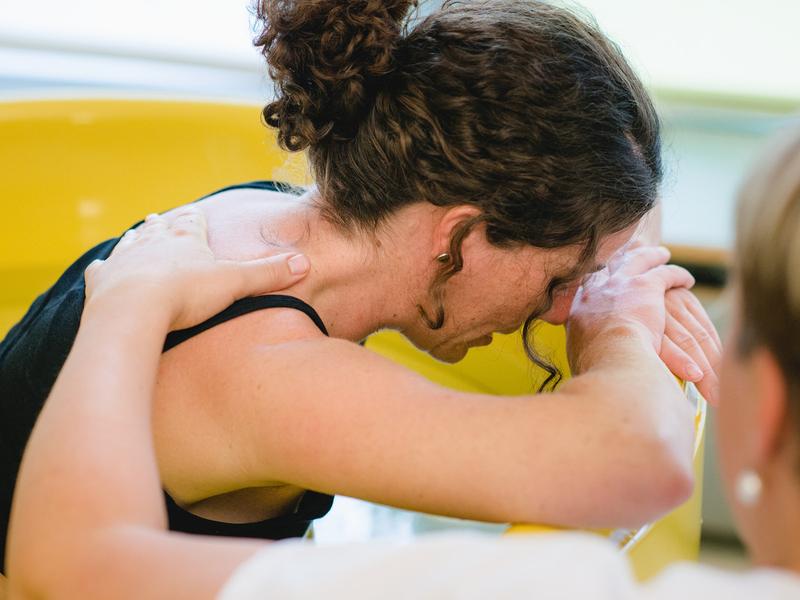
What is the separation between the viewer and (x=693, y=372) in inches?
45.1

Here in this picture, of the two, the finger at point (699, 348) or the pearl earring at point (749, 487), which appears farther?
the finger at point (699, 348)

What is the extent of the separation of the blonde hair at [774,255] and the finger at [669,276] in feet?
2.30

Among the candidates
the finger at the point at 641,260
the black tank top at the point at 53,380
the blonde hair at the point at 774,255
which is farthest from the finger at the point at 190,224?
the blonde hair at the point at 774,255

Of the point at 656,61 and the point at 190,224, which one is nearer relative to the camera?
the point at 190,224

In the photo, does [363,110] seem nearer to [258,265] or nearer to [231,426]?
[258,265]

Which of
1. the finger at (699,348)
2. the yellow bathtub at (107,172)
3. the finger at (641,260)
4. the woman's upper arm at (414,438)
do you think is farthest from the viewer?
the yellow bathtub at (107,172)

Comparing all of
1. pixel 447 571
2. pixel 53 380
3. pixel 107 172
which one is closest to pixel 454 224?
pixel 53 380

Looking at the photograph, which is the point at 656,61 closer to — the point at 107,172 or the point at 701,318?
the point at 701,318

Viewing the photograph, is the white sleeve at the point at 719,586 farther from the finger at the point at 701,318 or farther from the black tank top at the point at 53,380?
the finger at the point at 701,318

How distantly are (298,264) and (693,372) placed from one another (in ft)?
1.56

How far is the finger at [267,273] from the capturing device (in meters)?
0.97

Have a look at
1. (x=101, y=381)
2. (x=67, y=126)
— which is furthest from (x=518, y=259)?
(x=67, y=126)

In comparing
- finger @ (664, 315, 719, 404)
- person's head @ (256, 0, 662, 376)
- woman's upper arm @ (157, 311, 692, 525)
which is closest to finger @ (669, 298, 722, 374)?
finger @ (664, 315, 719, 404)

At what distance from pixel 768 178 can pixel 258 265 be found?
1.83ft
